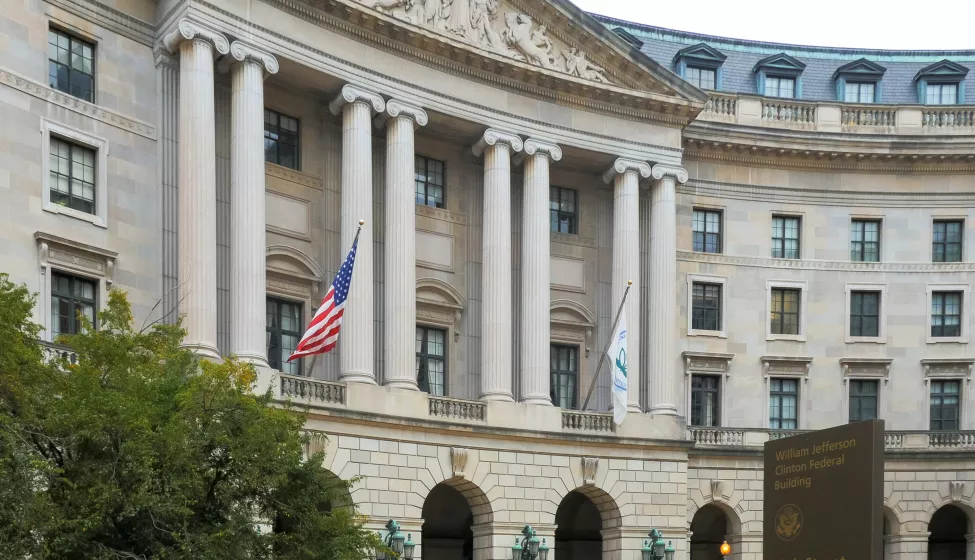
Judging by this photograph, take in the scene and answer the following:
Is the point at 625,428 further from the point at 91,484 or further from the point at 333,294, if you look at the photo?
the point at 91,484

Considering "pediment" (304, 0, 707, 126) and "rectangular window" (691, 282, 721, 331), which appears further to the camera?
"rectangular window" (691, 282, 721, 331)

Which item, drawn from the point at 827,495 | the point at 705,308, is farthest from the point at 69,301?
the point at 705,308

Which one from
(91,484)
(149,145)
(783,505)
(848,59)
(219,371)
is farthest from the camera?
(848,59)

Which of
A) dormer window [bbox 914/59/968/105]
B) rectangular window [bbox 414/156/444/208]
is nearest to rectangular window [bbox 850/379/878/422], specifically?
dormer window [bbox 914/59/968/105]

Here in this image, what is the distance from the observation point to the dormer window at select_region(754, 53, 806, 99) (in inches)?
2552

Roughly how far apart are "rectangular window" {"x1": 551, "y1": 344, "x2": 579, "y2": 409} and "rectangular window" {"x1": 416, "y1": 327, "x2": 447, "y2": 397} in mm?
5098

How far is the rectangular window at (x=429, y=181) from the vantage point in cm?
5366

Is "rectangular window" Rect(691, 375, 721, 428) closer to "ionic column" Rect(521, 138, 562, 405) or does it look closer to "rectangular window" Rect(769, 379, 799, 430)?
"rectangular window" Rect(769, 379, 799, 430)

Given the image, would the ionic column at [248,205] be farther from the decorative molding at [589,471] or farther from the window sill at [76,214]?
the decorative molding at [589,471]

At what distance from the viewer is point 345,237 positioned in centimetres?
4812

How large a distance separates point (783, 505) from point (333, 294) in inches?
746

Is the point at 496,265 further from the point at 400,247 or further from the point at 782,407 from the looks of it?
the point at 782,407

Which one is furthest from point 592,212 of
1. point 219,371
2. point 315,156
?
point 219,371

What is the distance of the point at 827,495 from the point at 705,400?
116 ft
